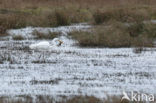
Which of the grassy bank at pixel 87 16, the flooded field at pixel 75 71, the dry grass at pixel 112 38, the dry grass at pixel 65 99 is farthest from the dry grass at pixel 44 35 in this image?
the dry grass at pixel 65 99

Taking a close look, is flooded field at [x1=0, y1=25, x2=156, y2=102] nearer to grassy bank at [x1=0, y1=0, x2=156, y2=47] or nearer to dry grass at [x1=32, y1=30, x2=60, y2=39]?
grassy bank at [x1=0, y1=0, x2=156, y2=47]

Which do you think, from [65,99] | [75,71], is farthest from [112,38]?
[65,99]

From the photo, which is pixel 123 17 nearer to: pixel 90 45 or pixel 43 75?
pixel 90 45

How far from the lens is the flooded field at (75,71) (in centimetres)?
973

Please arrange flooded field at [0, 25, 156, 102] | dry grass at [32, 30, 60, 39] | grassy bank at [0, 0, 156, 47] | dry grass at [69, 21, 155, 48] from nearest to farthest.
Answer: flooded field at [0, 25, 156, 102] → dry grass at [69, 21, 155, 48] → grassy bank at [0, 0, 156, 47] → dry grass at [32, 30, 60, 39]

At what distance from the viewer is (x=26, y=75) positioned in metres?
11.3

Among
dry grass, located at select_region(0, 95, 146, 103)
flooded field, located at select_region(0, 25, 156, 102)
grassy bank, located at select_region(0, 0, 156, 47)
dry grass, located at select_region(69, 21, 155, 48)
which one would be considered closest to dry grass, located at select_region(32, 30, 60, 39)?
dry grass, located at select_region(69, 21, 155, 48)

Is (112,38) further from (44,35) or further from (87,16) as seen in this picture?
(87,16)

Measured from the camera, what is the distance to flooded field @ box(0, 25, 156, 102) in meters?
9.73

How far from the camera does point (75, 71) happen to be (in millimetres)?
11820

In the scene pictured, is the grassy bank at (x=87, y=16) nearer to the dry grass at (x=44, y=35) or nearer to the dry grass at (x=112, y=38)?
the dry grass at (x=112, y=38)

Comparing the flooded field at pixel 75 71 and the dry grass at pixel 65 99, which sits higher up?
the dry grass at pixel 65 99

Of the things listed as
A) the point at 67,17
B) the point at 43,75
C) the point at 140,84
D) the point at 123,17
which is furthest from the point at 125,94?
the point at 67,17

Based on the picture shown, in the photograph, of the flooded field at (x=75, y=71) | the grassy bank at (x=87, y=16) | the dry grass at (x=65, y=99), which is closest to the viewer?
the dry grass at (x=65, y=99)
